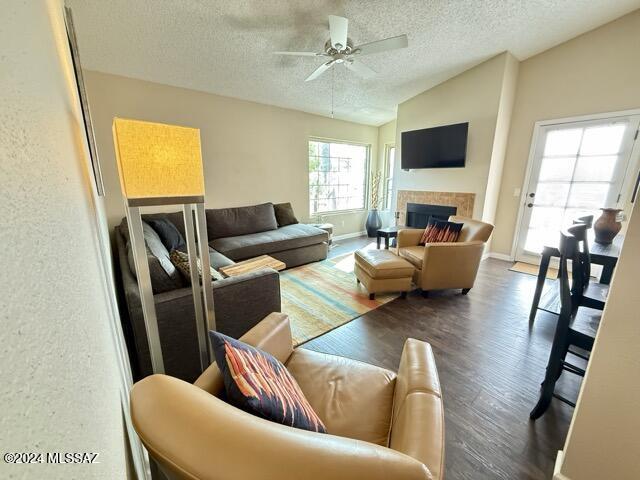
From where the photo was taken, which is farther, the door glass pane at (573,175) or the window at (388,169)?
the window at (388,169)

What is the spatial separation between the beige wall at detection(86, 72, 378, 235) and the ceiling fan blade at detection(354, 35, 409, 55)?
220 centimetres

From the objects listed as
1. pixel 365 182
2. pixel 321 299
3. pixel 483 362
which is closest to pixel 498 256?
pixel 483 362

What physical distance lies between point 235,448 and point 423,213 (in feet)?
14.6

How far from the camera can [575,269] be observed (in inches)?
57.0

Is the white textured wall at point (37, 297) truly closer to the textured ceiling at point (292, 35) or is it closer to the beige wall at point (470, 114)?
the textured ceiling at point (292, 35)

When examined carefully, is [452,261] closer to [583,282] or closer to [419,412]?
Result: [583,282]

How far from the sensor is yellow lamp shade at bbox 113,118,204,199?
88cm

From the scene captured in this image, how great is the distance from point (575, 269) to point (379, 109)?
407 centimetres

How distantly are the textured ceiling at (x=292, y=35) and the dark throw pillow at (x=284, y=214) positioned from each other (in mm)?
1691

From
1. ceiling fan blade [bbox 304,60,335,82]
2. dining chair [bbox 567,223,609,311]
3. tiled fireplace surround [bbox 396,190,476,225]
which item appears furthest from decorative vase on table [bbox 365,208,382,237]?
dining chair [bbox 567,223,609,311]

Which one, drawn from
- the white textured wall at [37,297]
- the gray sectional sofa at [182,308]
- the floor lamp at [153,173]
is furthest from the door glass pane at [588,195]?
the white textured wall at [37,297]

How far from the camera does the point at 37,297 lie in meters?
0.28

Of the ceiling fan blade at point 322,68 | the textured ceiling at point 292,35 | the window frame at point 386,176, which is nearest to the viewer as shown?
the textured ceiling at point 292,35

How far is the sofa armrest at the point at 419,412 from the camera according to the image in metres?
0.65
